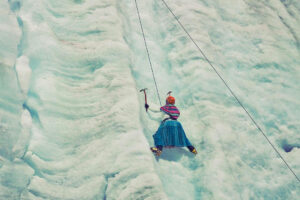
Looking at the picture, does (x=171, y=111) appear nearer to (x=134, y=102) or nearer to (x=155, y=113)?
(x=155, y=113)

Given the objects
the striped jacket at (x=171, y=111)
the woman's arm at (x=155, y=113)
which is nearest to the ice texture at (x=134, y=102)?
the woman's arm at (x=155, y=113)

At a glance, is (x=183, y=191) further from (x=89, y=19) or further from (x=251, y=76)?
(x=89, y=19)

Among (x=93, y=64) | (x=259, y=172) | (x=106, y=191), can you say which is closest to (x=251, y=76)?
(x=259, y=172)

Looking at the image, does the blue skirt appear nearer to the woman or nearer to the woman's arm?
the woman

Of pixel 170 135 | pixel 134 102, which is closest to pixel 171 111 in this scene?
pixel 170 135

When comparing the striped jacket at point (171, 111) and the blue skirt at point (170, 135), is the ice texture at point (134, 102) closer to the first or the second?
the blue skirt at point (170, 135)
